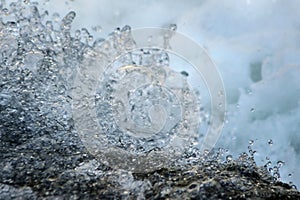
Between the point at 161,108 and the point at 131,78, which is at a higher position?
the point at 131,78

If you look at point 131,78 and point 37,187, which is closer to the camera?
point 37,187

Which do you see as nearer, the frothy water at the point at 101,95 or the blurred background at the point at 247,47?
the frothy water at the point at 101,95

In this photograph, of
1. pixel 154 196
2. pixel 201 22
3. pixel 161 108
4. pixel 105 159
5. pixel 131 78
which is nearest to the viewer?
pixel 154 196

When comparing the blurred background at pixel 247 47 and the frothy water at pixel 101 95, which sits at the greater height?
the blurred background at pixel 247 47

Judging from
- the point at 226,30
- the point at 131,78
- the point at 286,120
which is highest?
the point at 226,30

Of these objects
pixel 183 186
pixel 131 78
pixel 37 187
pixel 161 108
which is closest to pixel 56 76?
pixel 131 78

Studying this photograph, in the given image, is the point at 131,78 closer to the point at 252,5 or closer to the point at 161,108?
the point at 161,108

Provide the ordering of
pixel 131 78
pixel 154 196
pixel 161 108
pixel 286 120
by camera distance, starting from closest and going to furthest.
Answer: pixel 154 196, pixel 161 108, pixel 131 78, pixel 286 120
